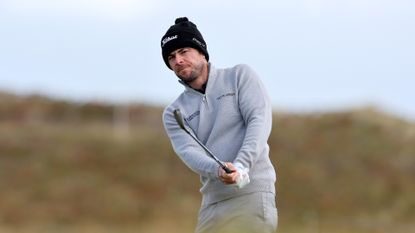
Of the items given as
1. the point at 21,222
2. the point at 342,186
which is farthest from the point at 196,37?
the point at 342,186

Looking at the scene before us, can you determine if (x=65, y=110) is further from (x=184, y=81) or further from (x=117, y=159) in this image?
(x=184, y=81)

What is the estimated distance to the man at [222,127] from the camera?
8523 millimetres

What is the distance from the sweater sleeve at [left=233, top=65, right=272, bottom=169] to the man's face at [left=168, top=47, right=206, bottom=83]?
0.97 feet

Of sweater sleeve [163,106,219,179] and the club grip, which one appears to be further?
sweater sleeve [163,106,219,179]

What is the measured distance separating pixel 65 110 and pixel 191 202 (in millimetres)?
19519

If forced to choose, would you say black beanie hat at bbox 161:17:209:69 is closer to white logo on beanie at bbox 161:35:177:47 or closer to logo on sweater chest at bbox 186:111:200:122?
white logo on beanie at bbox 161:35:177:47

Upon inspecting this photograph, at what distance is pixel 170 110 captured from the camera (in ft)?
29.0

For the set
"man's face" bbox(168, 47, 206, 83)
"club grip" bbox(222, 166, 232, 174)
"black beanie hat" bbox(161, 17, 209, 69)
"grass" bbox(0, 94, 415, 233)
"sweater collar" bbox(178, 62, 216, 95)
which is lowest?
"grass" bbox(0, 94, 415, 233)

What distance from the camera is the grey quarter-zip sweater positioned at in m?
8.52

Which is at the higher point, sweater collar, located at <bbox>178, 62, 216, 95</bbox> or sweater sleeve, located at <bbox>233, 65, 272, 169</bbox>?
sweater collar, located at <bbox>178, 62, 216, 95</bbox>

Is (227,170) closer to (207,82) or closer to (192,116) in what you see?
(192,116)

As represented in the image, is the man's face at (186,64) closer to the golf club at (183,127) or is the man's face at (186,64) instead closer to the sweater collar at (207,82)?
the sweater collar at (207,82)

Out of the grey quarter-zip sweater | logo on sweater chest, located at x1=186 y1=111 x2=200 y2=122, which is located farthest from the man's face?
logo on sweater chest, located at x1=186 y1=111 x2=200 y2=122

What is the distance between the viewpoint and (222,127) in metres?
8.57
